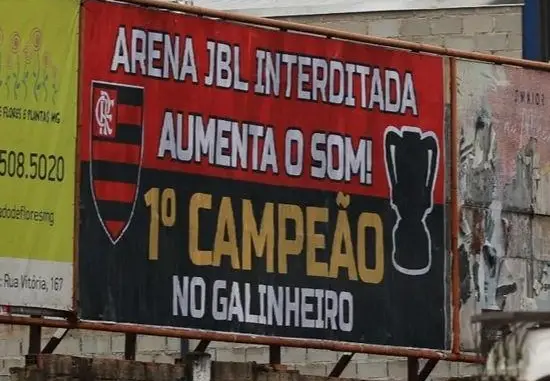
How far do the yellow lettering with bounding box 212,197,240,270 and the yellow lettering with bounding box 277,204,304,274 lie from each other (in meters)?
0.49

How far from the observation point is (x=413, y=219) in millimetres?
19766

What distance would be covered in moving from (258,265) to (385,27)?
10.1m

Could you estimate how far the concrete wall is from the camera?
25.5 metres

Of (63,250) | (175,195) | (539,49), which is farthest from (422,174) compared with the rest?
(539,49)

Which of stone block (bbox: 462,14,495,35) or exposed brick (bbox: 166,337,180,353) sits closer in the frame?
exposed brick (bbox: 166,337,180,353)

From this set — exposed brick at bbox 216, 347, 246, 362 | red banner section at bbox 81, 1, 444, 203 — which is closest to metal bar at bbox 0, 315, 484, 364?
red banner section at bbox 81, 1, 444, 203

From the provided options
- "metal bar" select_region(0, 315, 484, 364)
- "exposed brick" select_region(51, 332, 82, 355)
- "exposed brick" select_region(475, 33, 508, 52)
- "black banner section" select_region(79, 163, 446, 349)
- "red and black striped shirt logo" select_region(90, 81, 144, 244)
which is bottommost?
"metal bar" select_region(0, 315, 484, 364)

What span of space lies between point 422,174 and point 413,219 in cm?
43

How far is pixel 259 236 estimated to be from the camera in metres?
18.6

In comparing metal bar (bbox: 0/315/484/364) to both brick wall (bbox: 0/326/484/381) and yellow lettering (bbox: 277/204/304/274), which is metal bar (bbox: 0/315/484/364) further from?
brick wall (bbox: 0/326/484/381)

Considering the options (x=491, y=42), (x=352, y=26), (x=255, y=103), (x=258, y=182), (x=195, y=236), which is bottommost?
(x=195, y=236)

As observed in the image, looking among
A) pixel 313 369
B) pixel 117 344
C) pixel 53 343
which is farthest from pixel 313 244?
pixel 117 344

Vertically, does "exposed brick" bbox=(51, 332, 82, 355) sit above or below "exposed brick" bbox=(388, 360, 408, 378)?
above

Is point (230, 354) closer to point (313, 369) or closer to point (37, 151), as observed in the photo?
point (313, 369)
